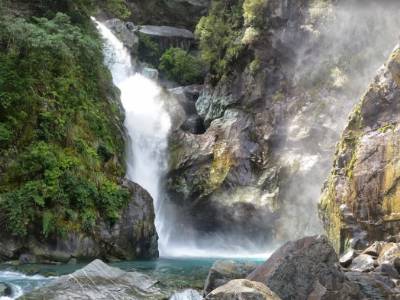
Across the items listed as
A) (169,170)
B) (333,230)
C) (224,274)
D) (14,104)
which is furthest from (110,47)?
(224,274)

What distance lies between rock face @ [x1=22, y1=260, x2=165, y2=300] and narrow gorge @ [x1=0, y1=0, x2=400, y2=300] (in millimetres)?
44

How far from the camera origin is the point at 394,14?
26078mm

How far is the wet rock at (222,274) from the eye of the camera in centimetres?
1167

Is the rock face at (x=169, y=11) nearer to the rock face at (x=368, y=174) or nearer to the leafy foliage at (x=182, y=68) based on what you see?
the leafy foliage at (x=182, y=68)

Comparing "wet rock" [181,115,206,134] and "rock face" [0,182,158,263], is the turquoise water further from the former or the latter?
"wet rock" [181,115,206,134]

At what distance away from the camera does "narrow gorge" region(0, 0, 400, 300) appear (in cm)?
1228

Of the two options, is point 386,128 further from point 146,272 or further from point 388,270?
point 146,272

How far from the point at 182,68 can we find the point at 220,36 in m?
4.60

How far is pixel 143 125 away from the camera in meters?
27.8

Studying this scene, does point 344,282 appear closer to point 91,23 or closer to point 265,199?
point 265,199

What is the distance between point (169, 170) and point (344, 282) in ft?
54.4

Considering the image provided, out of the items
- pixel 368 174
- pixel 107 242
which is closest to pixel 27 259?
pixel 107 242

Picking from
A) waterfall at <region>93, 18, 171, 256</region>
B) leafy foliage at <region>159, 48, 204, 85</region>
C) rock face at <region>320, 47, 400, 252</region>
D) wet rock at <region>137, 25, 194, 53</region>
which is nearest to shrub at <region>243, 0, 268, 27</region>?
leafy foliage at <region>159, 48, 204, 85</region>

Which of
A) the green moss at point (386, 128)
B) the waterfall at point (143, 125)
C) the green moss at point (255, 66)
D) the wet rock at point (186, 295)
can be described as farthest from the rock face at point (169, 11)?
the wet rock at point (186, 295)
